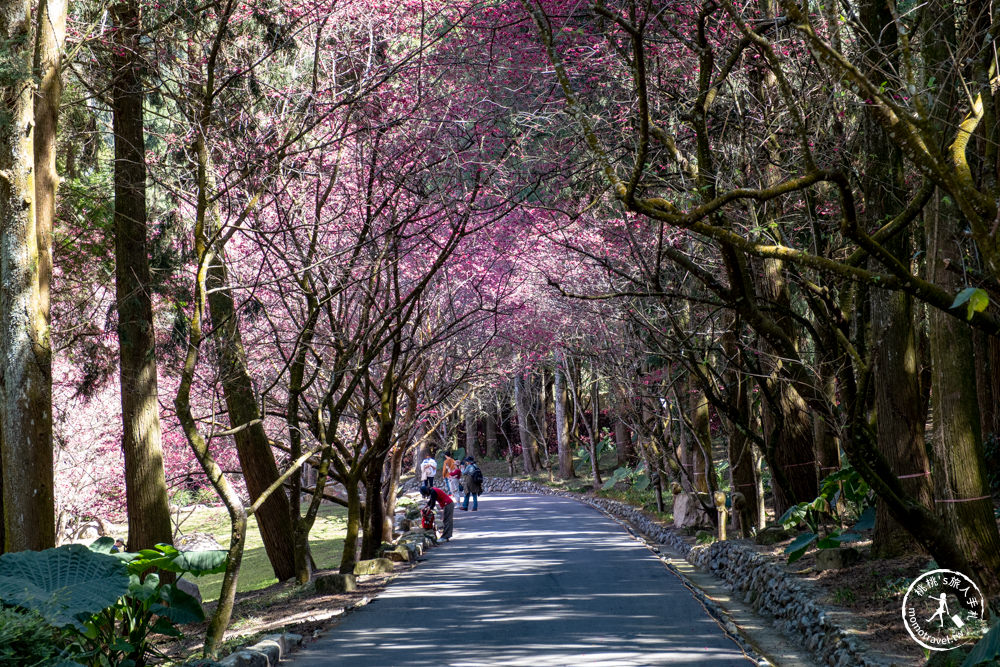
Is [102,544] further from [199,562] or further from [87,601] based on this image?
[87,601]

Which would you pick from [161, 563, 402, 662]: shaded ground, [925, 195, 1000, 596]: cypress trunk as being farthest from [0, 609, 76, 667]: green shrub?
[925, 195, 1000, 596]: cypress trunk

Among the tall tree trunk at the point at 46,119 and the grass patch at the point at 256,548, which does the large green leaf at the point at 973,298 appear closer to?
the tall tree trunk at the point at 46,119

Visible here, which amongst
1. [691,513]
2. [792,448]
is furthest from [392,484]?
[792,448]

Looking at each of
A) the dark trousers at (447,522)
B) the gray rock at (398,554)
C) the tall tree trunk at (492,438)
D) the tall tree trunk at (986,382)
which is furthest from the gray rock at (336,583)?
the tall tree trunk at (492,438)

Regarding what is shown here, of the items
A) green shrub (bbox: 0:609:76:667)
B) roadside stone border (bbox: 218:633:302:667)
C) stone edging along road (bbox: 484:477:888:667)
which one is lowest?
stone edging along road (bbox: 484:477:888:667)

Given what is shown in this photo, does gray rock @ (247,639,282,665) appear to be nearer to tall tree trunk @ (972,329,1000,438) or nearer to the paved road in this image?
the paved road

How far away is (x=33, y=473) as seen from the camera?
26.0ft

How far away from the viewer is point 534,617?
974cm

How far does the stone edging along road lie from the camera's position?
7.23 meters

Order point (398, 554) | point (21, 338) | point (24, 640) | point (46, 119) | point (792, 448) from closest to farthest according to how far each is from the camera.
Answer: point (24, 640) → point (21, 338) → point (46, 119) → point (792, 448) → point (398, 554)

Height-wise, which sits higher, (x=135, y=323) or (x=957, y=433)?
(x=135, y=323)

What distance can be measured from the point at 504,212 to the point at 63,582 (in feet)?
23.6

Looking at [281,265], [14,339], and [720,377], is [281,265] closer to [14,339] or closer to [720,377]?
[720,377]

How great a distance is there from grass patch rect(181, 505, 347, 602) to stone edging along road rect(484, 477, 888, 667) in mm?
7687
